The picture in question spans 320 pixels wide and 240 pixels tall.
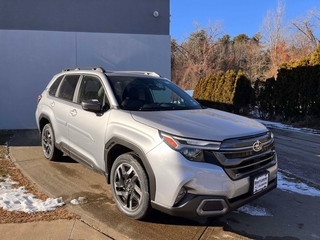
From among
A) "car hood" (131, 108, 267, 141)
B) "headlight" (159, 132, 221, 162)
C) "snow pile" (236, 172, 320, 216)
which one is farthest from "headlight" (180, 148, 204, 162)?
"snow pile" (236, 172, 320, 216)

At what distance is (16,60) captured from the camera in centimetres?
943

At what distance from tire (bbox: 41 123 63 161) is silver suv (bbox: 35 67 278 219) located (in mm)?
814

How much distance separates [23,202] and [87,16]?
7551 mm

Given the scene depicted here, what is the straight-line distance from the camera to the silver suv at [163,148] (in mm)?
3014

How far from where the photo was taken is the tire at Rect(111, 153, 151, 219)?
3338mm

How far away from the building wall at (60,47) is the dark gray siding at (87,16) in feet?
0.09

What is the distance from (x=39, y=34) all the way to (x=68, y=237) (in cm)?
795

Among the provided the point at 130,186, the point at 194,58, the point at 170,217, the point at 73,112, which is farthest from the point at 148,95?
the point at 194,58

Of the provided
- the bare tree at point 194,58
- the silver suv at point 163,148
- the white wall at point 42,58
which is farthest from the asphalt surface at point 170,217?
the bare tree at point 194,58

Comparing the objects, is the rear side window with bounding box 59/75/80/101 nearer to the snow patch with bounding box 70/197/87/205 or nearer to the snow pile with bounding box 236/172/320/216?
the snow patch with bounding box 70/197/87/205

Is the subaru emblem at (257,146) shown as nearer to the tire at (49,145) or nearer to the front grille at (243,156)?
the front grille at (243,156)

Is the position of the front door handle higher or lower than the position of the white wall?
lower

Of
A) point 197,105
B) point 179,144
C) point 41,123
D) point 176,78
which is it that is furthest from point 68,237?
point 176,78

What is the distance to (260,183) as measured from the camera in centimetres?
339
